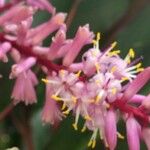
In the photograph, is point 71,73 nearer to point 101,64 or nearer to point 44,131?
point 101,64

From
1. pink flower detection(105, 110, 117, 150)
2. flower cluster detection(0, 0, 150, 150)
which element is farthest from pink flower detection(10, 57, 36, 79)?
pink flower detection(105, 110, 117, 150)

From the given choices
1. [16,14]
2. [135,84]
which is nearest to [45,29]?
[16,14]

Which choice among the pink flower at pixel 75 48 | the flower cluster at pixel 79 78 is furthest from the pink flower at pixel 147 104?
the pink flower at pixel 75 48

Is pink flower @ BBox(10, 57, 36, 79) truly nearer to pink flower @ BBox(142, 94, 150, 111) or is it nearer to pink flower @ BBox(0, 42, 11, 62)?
pink flower @ BBox(0, 42, 11, 62)

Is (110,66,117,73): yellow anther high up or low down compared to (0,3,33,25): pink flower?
down

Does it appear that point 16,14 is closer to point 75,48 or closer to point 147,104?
point 75,48

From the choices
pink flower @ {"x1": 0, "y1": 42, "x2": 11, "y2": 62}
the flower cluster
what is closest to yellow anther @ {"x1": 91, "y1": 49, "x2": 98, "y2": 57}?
the flower cluster

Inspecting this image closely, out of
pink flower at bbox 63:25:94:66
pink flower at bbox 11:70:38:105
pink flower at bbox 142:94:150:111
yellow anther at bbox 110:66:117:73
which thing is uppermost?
pink flower at bbox 63:25:94:66

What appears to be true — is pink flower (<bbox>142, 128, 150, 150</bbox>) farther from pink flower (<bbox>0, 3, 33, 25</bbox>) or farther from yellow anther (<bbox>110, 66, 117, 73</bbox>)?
pink flower (<bbox>0, 3, 33, 25</bbox>)

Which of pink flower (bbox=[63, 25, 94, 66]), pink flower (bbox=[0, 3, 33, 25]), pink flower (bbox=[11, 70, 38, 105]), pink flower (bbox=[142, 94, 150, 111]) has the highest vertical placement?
pink flower (bbox=[0, 3, 33, 25])
